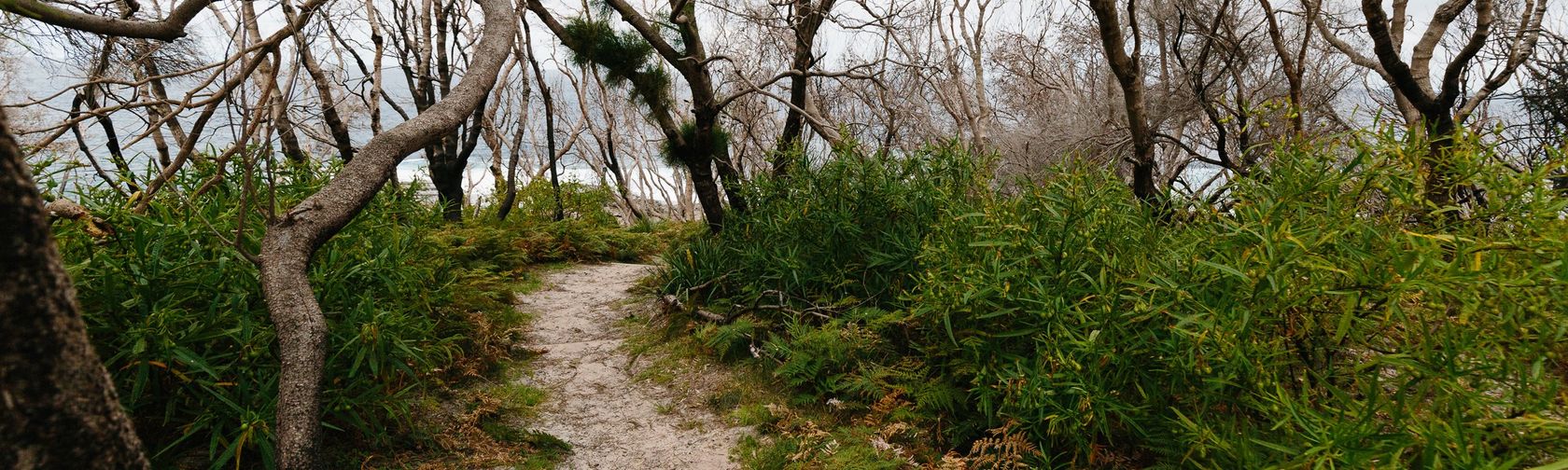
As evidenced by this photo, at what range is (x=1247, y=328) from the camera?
190 centimetres

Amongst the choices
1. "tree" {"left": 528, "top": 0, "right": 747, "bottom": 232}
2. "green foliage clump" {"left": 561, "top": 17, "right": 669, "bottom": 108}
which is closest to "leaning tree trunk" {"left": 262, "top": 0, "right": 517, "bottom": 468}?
"tree" {"left": 528, "top": 0, "right": 747, "bottom": 232}

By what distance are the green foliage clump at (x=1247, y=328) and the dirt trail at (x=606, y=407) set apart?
60 centimetres

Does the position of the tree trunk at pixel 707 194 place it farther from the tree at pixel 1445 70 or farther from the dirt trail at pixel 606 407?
the tree at pixel 1445 70

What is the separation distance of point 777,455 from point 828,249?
168 cm

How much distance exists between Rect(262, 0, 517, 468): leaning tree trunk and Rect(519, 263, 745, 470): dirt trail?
3.72 feet

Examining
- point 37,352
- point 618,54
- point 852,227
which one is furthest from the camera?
point 618,54

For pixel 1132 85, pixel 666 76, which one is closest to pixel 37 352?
pixel 1132 85

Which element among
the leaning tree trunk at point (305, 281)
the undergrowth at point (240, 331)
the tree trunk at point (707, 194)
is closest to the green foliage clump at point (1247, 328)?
the undergrowth at point (240, 331)

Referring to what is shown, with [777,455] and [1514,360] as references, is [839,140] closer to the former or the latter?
[777,455]

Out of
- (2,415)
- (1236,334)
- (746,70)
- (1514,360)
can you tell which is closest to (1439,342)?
(1514,360)

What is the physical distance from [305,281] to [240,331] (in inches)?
17.9

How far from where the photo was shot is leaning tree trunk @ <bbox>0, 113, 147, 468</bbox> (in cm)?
78

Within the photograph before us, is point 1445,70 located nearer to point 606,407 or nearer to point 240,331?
point 606,407

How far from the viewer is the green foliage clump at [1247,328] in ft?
5.07
